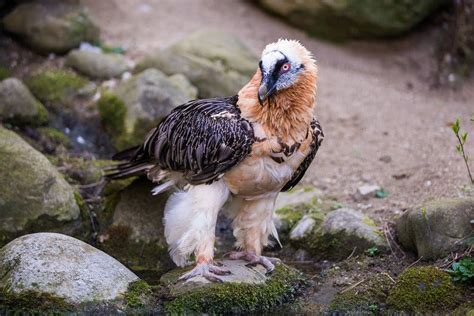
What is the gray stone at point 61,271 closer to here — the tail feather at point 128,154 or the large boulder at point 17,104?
the tail feather at point 128,154

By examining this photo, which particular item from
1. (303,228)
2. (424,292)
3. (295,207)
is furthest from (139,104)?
(424,292)

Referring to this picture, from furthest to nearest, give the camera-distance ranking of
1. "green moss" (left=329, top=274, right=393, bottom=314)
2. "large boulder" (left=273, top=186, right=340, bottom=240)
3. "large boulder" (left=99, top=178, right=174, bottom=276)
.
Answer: "large boulder" (left=273, top=186, right=340, bottom=240), "large boulder" (left=99, top=178, right=174, bottom=276), "green moss" (left=329, top=274, right=393, bottom=314)

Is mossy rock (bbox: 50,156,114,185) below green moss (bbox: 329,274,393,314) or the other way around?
below

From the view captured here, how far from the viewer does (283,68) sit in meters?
7.45

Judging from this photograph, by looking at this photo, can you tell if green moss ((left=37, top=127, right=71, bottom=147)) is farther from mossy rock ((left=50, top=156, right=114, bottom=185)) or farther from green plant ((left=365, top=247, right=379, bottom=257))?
green plant ((left=365, top=247, right=379, bottom=257))

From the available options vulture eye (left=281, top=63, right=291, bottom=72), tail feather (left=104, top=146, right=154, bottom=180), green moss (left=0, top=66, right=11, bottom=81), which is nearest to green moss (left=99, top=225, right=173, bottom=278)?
tail feather (left=104, top=146, right=154, bottom=180)

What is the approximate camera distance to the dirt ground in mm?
10792

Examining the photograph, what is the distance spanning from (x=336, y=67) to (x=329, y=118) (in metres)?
2.12

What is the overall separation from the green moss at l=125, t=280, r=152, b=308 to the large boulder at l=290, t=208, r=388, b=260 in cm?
243

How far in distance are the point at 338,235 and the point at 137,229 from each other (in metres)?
2.38

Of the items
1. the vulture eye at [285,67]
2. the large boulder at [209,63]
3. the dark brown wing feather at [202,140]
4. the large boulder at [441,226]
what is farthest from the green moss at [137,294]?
the large boulder at [209,63]

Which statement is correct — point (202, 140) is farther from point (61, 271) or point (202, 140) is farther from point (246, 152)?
point (61, 271)

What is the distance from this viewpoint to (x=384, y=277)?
8.00m

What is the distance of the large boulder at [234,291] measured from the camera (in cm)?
729
